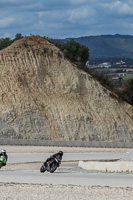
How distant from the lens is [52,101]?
187 ft

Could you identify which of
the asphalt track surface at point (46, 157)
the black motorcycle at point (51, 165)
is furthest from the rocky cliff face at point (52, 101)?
the black motorcycle at point (51, 165)

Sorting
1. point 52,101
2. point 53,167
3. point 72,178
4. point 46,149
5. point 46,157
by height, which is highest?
point 52,101

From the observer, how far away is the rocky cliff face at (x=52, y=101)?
177 ft

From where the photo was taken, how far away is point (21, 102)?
2174 inches

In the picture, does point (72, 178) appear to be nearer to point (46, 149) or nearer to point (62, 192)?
point (62, 192)

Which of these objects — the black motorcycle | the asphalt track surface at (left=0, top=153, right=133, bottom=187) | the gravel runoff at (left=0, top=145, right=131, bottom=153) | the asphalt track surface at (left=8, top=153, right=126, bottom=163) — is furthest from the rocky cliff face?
the asphalt track surface at (left=0, top=153, right=133, bottom=187)

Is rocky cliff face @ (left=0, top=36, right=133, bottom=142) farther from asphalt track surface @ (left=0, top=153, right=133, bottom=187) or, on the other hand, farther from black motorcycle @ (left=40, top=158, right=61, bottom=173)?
asphalt track surface @ (left=0, top=153, right=133, bottom=187)

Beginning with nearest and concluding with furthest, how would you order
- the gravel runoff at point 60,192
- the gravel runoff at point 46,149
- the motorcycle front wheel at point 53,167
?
the gravel runoff at point 60,192 → the motorcycle front wheel at point 53,167 → the gravel runoff at point 46,149

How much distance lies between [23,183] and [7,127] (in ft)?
110

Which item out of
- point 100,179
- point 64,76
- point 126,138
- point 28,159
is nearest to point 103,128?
point 126,138

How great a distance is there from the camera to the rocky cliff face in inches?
2130

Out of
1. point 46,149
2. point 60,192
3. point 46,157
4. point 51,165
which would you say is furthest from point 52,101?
point 60,192

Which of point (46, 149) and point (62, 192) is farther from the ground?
point (62, 192)

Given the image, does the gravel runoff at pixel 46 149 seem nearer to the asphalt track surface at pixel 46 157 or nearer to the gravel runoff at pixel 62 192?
the asphalt track surface at pixel 46 157
